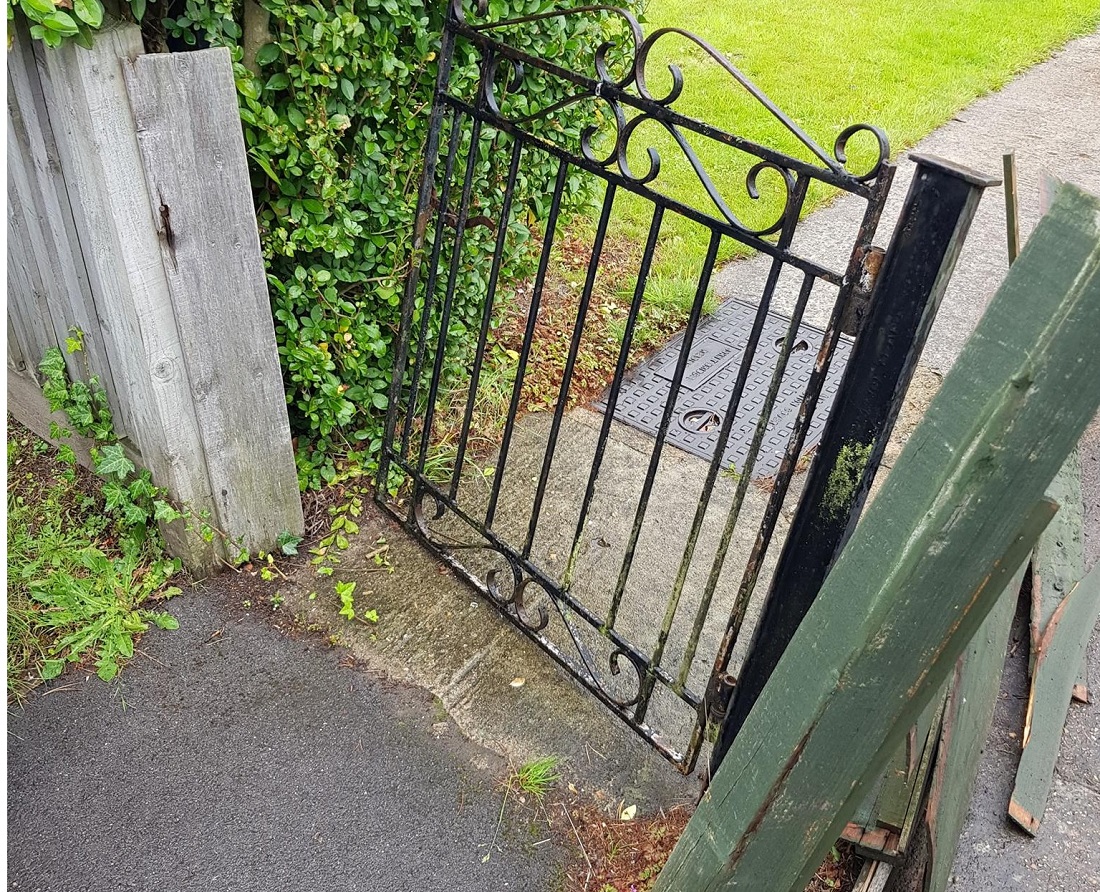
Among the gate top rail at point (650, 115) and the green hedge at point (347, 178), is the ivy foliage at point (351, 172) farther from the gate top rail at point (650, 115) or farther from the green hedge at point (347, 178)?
the gate top rail at point (650, 115)

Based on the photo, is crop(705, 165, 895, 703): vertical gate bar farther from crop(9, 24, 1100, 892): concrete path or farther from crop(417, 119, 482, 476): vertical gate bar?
crop(417, 119, 482, 476): vertical gate bar

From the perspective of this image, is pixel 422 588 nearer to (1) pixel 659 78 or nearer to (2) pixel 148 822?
(2) pixel 148 822

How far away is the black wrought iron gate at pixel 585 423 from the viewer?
197 centimetres

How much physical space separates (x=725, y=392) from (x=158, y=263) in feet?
7.68

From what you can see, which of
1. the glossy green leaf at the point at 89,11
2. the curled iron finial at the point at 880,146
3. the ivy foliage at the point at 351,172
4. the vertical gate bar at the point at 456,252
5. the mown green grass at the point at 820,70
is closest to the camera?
the curled iron finial at the point at 880,146

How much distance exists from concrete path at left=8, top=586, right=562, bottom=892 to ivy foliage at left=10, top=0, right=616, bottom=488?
0.81m

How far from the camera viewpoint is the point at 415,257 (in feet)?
8.95

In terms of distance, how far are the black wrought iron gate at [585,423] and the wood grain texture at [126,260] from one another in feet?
2.27

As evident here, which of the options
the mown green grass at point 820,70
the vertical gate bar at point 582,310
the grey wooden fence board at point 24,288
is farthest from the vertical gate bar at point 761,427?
the mown green grass at point 820,70

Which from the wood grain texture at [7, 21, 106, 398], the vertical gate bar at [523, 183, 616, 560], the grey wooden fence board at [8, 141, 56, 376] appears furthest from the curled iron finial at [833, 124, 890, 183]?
the grey wooden fence board at [8, 141, 56, 376]

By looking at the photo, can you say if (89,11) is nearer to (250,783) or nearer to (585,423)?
(250,783)

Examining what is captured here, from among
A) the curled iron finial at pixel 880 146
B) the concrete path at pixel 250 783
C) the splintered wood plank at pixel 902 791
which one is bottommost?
the concrete path at pixel 250 783

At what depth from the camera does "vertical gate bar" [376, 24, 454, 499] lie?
8.07ft

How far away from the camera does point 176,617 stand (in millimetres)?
2691
